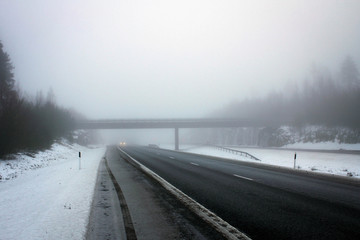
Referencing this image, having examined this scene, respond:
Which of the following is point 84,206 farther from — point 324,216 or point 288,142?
point 288,142

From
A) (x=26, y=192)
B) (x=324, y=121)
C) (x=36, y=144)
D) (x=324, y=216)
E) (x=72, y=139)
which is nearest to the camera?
(x=324, y=216)

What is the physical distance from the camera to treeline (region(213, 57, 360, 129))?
59375mm

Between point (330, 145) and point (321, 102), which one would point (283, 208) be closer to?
point (330, 145)

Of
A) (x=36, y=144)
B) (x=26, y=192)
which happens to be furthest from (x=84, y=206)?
(x=36, y=144)

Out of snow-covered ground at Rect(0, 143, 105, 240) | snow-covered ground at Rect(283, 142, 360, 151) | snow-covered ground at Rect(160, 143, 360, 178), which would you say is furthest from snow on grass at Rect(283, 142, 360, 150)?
snow-covered ground at Rect(0, 143, 105, 240)

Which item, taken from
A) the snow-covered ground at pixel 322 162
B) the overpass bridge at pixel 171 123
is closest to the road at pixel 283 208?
the snow-covered ground at pixel 322 162

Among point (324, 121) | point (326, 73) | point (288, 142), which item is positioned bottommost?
point (288, 142)

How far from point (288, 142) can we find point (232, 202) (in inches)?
2481

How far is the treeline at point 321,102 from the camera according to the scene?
195 feet

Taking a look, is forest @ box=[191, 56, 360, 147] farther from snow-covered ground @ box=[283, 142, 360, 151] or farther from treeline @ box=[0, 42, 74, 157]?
treeline @ box=[0, 42, 74, 157]

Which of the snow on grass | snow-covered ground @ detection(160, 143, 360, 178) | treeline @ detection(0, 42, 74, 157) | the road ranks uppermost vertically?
treeline @ detection(0, 42, 74, 157)

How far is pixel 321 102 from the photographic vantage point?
228 ft

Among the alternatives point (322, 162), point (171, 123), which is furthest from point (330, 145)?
point (171, 123)

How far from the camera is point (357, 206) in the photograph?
7621 mm
